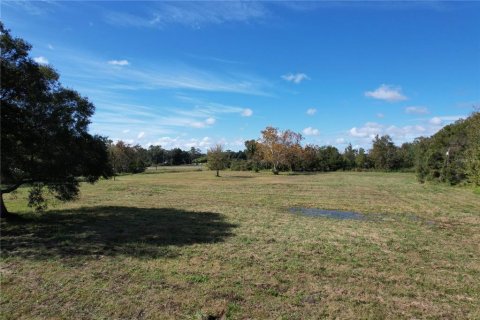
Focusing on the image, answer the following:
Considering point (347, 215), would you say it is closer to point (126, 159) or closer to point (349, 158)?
point (126, 159)

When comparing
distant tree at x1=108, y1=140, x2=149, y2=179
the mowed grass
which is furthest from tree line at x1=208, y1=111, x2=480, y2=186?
the mowed grass

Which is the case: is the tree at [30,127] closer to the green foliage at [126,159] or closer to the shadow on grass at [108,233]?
the shadow on grass at [108,233]

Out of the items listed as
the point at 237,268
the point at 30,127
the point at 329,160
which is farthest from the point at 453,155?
the point at 329,160

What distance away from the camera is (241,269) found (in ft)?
27.1

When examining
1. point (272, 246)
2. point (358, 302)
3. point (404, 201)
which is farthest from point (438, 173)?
point (358, 302)

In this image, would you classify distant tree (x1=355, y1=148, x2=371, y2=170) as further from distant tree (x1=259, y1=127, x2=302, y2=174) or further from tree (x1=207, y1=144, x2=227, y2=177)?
tree (x1=207, y1=144, x2=227, y2=177)

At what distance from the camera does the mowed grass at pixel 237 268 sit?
19.9 feet

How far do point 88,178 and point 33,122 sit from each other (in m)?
4.70

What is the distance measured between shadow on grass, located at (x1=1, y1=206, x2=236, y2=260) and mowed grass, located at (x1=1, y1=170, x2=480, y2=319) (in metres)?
0.04

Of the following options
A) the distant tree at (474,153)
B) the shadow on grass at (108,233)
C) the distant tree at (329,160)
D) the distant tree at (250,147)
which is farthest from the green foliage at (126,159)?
the distant tree at (474,153)

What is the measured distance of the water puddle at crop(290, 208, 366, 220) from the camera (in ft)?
55.0

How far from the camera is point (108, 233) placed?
1223 cm

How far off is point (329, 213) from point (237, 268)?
35.7 ft

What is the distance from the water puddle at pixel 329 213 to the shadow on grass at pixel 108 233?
16.1ft
